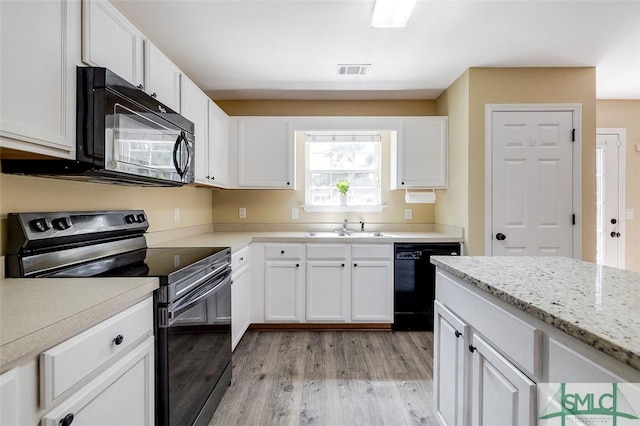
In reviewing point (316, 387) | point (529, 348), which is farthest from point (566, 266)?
point (316, 387)

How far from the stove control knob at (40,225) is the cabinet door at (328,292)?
78.2 inches

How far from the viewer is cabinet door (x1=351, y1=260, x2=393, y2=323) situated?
297 centimetres

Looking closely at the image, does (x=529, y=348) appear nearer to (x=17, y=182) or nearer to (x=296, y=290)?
(x=17, y=182)

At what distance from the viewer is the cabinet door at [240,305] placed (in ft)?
7.92

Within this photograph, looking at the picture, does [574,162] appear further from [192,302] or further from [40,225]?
[40,225]

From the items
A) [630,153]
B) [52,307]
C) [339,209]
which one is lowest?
[52,307]

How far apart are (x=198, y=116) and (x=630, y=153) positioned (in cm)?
481

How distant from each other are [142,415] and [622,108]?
5.36 metres

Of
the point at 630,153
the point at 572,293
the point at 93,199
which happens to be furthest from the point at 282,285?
the point at 630,153

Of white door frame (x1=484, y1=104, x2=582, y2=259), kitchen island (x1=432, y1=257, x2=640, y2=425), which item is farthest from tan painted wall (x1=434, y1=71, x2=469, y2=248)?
kitchen island (x1=432, y1=257, x2=640, y2=425)

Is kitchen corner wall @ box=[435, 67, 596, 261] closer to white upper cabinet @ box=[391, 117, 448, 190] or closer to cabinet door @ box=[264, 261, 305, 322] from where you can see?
white upper cabinet @ box=[391, 117, 448, 190]

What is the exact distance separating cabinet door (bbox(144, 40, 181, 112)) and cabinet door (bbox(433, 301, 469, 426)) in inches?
79.1

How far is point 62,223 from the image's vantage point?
146 centimetres

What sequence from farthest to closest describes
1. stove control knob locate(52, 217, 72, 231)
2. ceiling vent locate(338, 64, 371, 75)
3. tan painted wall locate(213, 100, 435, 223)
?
tan painted wall locate(213, 100, 435, 223)
ceiling vent locate(338, 64, 371, 75)
stove control knob locate(52, 217, 72, 231)
